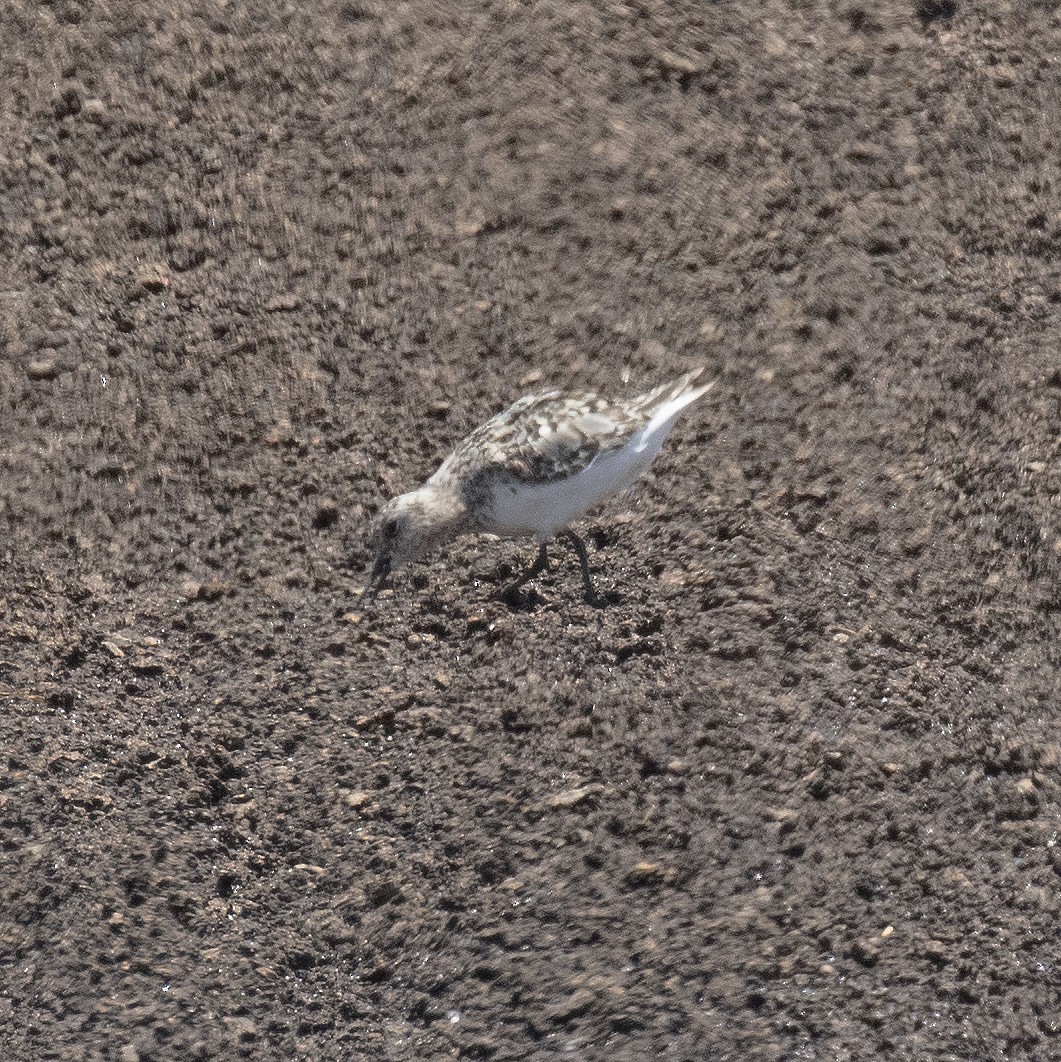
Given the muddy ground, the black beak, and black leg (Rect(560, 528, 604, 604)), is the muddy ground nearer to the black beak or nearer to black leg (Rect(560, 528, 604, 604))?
black leg (Rect(560, 528, 604, 604))

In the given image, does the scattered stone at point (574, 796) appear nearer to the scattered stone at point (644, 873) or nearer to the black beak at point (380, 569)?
the scattered stone at point (644, 873)

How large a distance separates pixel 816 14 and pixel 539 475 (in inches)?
89.1

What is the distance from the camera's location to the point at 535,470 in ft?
14.2

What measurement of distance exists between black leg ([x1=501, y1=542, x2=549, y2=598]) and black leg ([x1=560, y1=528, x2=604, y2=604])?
0.36 feet

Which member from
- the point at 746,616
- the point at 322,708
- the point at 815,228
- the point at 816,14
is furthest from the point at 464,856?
the point at 816,14

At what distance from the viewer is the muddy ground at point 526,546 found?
15.6 feet

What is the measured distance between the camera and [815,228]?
5.09 m

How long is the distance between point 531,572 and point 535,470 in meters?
0.70

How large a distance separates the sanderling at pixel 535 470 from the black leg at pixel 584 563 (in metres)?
0.13

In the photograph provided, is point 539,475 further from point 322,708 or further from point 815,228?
point 815,228

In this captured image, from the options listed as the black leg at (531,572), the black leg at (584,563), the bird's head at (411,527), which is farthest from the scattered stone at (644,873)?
the bird's head at (411,527)

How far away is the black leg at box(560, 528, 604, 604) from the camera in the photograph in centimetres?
480

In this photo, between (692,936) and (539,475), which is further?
(692,936)

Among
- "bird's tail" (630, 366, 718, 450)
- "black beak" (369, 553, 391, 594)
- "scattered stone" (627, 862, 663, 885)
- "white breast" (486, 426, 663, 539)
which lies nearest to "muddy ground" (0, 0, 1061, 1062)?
"scattered stone" (627, 862, 663, 885)
